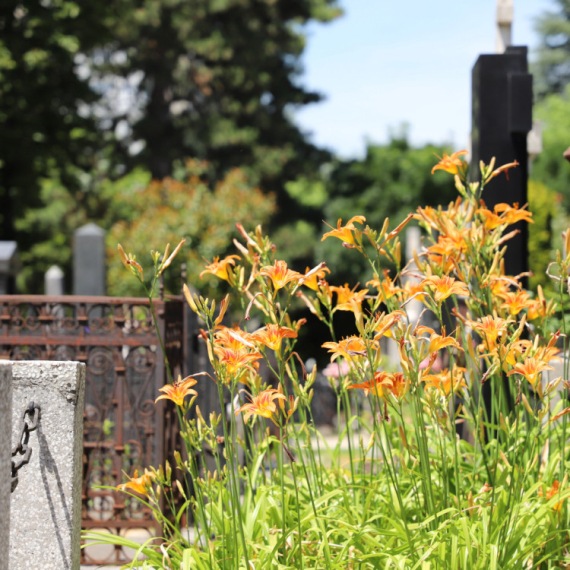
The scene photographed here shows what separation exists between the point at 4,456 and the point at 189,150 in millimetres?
19411

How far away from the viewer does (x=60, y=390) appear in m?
2.04

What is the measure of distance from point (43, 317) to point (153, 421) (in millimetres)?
759

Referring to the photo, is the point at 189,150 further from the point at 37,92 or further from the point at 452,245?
the point at 452,245

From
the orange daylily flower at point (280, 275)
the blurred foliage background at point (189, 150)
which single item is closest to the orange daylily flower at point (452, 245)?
the orange daylily flower at point (280, 275)

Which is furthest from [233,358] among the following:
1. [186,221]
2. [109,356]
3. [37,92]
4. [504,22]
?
[37,92]

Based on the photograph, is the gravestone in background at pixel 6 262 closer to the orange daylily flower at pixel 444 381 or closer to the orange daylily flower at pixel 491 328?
the orange daylily flower at pixel 444 381

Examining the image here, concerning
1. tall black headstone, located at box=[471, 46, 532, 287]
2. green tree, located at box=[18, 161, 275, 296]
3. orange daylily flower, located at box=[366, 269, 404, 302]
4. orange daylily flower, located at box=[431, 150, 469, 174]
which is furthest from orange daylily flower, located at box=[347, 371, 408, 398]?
green tree, located at box=[18, 161, 275, 296]

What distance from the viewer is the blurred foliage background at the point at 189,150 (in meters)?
14.5

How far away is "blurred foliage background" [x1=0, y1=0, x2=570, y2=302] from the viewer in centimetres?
1446

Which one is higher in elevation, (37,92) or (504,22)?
(37,92)

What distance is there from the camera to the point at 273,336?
1.86 metres

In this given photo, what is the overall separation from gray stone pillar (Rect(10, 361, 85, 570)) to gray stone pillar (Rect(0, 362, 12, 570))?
1.50ft

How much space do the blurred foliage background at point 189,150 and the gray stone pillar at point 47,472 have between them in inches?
469

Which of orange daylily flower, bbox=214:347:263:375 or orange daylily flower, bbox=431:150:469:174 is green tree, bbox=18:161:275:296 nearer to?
orange daylily flower, bbox=431:150:469:174
